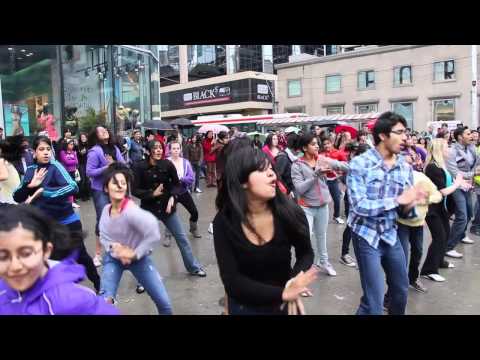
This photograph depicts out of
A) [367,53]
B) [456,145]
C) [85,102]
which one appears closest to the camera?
[456,145]

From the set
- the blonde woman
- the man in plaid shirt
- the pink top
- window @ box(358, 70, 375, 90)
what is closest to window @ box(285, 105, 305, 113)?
window @ box(358, 70, 375, 90)

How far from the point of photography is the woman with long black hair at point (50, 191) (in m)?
4.34

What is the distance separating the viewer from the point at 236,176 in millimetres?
2355

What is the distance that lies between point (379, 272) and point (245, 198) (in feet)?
4.91

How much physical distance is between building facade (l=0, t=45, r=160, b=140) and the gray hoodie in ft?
41.7

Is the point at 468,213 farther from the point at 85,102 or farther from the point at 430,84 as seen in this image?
the point at 430,84

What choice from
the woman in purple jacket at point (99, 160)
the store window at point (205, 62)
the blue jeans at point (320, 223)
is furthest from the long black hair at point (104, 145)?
the store window at point (205, 62)

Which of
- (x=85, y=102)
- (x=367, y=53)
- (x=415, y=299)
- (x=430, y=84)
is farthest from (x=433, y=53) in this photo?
(x=415, y=299)

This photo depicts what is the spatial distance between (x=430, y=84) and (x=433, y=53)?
96.2 inches

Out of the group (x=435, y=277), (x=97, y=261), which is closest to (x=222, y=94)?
(x=97, y=261)

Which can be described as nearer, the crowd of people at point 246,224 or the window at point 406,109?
the crowd of people at point 246,224

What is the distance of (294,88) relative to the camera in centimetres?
4459

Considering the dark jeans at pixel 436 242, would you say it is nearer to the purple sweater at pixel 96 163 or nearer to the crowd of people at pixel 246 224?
the crowd of people at pixel 246 224

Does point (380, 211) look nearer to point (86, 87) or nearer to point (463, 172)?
point (463, 172)
